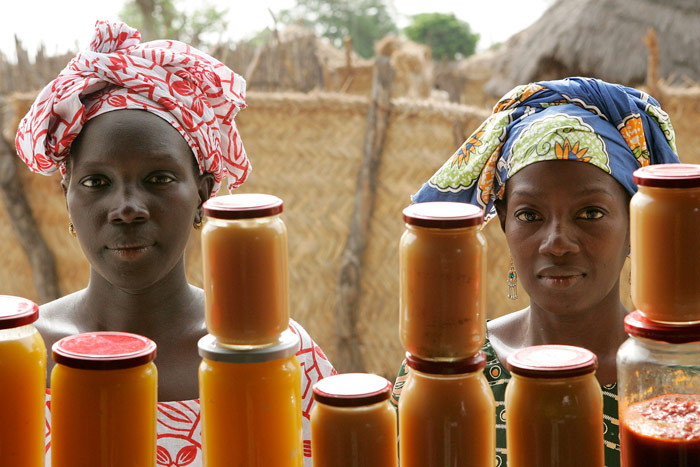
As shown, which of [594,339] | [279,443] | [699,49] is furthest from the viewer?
[699,49]

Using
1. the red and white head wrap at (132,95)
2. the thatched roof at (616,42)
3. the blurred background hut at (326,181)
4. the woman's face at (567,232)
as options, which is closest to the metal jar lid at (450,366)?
the woman's face at (567,232)

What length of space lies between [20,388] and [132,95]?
1028 mm

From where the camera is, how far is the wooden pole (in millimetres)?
5789

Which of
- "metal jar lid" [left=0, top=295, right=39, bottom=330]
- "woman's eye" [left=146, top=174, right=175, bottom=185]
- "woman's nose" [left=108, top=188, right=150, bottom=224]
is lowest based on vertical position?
"metal jar lid" [left=0, top=295, right=39, bottom=330]

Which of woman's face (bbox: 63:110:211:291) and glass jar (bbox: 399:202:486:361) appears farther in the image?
woman's face (bbox: 63:110:211:291)

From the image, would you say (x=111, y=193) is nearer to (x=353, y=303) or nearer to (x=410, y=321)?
(x=410, y=321)

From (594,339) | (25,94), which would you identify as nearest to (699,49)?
(25,94)

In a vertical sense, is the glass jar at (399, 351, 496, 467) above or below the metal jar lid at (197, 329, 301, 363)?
below

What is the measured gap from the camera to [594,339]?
2.32 metres

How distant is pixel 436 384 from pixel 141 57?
132 centimetres

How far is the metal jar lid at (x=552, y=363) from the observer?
138 centimetres

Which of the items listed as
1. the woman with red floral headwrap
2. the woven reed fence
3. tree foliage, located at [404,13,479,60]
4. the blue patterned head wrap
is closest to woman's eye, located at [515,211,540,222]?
the blue patterned head wrap

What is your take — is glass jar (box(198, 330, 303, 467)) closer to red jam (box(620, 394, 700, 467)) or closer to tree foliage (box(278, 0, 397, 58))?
red jam (box(620, 394, 700, 467))

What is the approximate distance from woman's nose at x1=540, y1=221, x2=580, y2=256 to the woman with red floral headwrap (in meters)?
0.72
